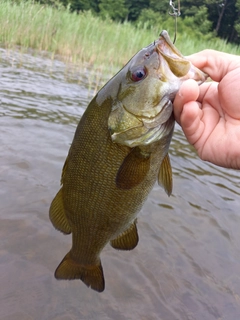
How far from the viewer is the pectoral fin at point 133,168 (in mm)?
1756

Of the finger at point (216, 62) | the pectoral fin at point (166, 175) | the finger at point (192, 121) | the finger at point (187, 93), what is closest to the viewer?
the finger at point (187, 93)

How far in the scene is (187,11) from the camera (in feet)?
127

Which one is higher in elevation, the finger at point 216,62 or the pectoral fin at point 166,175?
the finger at point 216,62

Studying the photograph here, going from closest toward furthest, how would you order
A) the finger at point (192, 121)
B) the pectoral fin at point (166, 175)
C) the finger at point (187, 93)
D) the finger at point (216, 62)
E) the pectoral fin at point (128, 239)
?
the finger at point (187, 93) < the finger at point (192, 121) < the pectoral fin at point (166, 175) < the finger at point (216, 62) < the pectoral fin at point (128, 239)

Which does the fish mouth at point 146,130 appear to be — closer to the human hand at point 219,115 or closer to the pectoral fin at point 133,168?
the pectoral fin at point 133,168

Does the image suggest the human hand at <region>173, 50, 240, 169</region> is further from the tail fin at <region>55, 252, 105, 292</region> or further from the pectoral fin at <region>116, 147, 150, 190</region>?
the tail fin at <region>55, 252, 105, 292</region>

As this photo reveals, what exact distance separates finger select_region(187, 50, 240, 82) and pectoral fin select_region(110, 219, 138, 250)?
1064 mm

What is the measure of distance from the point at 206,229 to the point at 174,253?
592mm

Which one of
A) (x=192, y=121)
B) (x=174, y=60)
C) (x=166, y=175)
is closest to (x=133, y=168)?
(x=166, y=175)

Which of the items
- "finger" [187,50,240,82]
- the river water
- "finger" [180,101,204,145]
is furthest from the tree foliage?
"finger" [180,101,204,145]

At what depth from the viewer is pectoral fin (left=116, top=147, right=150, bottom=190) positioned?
1756 millimetres

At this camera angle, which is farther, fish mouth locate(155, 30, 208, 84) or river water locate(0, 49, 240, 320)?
river water locate(0, 49, 240, 320)

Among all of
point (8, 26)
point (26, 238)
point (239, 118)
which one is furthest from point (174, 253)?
point (8, 26)

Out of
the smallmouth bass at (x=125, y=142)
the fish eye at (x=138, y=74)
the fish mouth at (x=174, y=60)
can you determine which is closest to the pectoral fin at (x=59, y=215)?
the smallmouth bass at (x=125, y=142)
